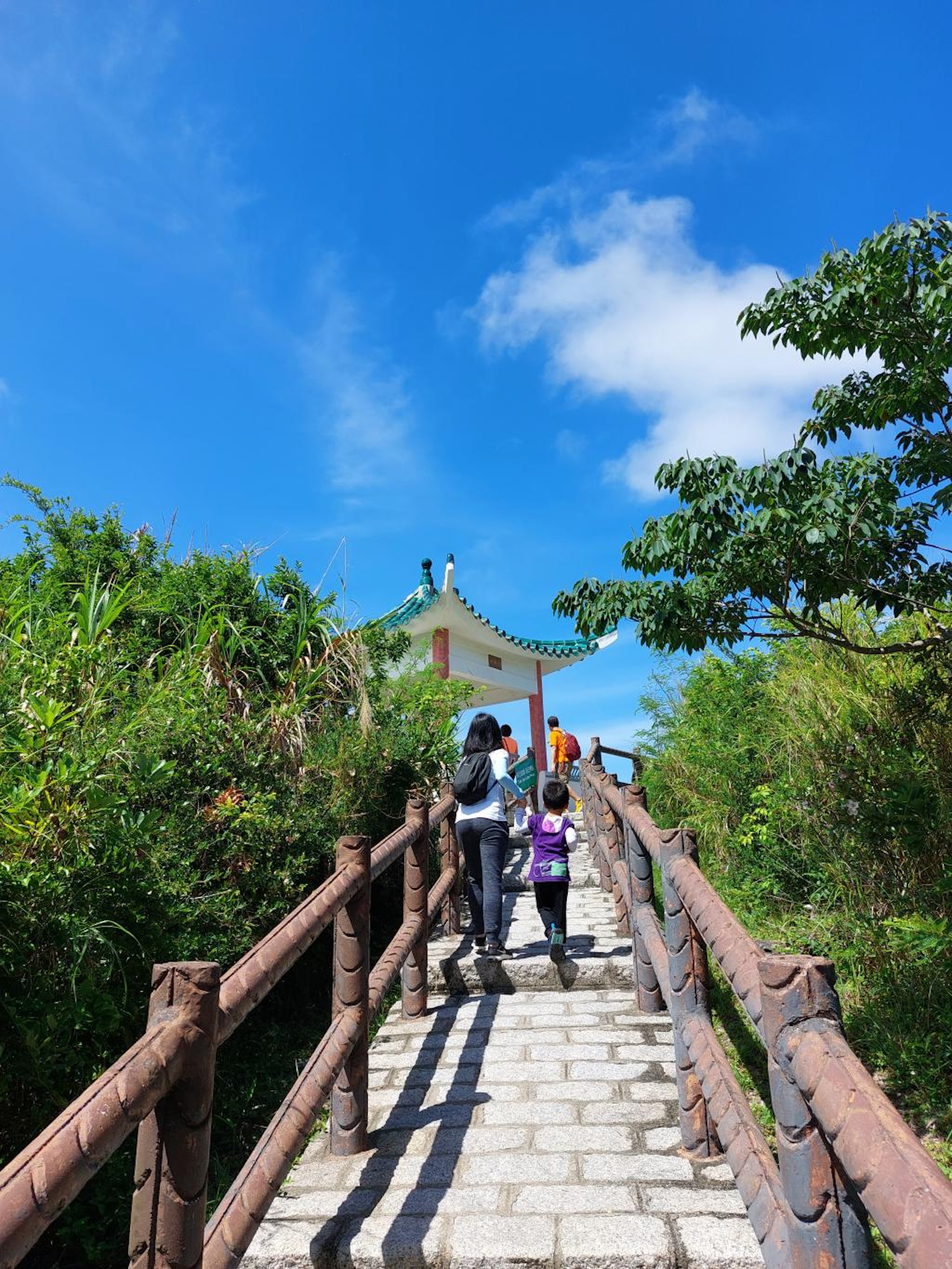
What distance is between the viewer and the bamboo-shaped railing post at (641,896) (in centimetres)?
418

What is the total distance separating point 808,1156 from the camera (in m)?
1.46

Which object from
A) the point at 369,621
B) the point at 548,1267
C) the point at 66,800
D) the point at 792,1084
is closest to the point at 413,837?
the point at 66,800

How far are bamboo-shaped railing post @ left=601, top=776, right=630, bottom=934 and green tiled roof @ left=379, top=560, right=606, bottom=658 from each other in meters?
5.64

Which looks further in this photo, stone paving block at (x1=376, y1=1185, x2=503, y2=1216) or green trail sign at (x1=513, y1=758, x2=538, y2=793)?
green trail sign at (x1=513, y1=758, x2=538, y2=793)

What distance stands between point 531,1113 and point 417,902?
1.23 metres

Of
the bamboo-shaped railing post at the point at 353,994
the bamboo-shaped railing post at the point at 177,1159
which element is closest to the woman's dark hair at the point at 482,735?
the bamboo-shaped railing post at the point at 353,994

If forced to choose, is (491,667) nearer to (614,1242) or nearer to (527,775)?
(527,775)

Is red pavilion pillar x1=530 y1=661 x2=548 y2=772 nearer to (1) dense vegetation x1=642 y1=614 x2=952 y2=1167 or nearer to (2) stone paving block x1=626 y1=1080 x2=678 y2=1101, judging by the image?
(1) dense vegetation x1=642 y1=614 x2=952 y2=1167

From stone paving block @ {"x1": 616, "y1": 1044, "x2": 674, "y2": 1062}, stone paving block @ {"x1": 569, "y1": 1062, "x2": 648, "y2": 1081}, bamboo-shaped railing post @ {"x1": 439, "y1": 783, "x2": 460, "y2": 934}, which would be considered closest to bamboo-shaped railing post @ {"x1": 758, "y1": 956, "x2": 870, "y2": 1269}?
stone paving block @ {"x1": 569, "y1": 1062, "x2": 648, "y2": 1081}

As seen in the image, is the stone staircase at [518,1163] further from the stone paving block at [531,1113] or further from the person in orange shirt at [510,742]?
the person in orange shirt at [510,742]

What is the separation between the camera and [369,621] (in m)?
8.20

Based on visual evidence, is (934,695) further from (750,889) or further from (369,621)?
(369,621)

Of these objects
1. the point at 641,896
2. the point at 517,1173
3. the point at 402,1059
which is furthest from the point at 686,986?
the point at 402,1059

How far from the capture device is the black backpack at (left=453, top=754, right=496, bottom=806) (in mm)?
5152
